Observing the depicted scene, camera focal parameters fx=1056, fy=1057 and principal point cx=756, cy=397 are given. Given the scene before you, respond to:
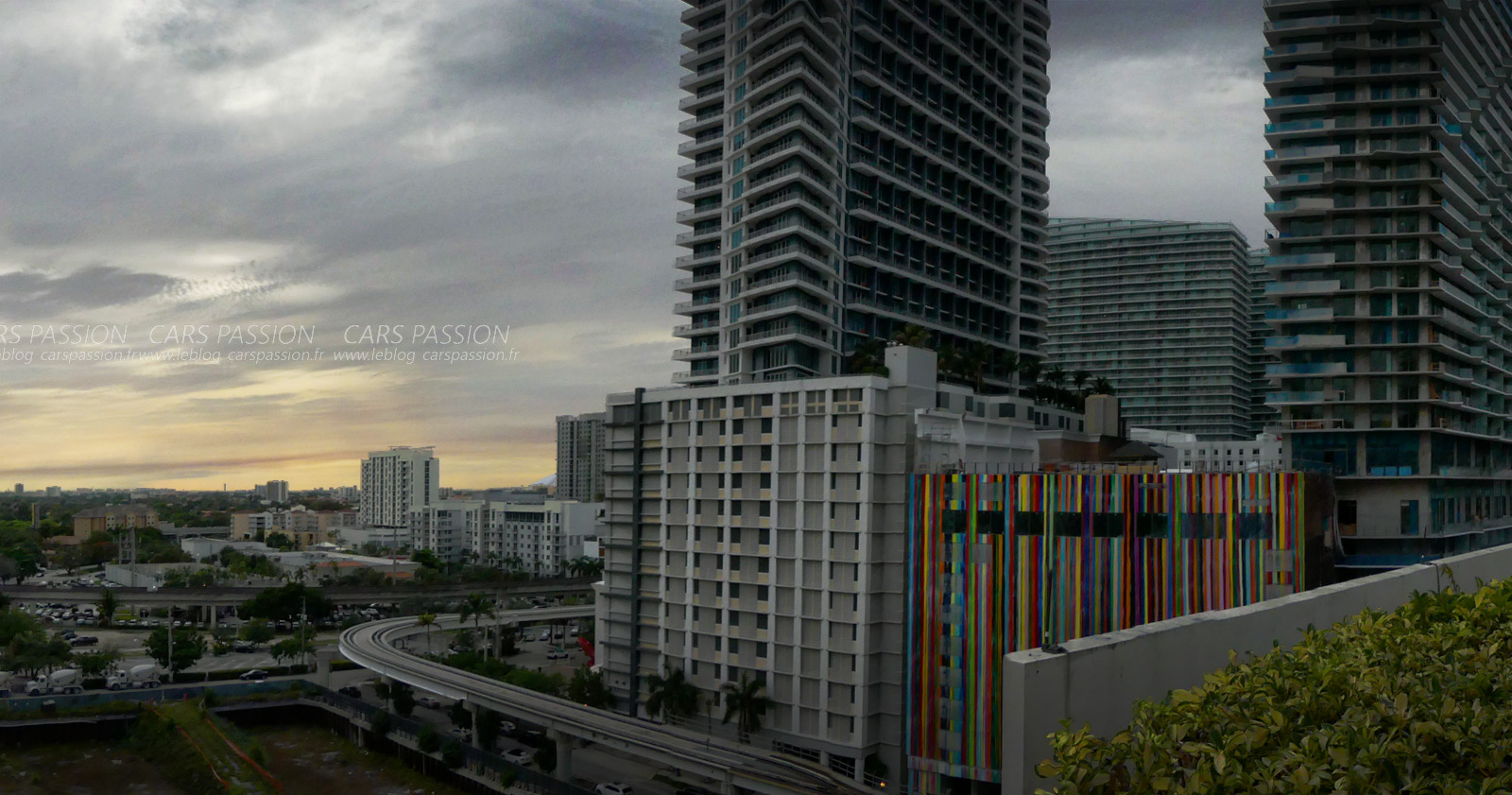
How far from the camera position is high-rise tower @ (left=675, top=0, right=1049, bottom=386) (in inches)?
4313

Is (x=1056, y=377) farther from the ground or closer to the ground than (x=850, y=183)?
closer to the ground

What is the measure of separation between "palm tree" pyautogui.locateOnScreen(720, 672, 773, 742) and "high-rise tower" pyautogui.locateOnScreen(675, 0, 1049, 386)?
40.0 metres

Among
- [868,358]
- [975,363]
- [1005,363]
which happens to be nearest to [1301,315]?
[975,363]

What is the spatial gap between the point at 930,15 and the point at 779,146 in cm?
3280

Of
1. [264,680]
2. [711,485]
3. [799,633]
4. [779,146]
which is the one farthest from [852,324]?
[264,680]

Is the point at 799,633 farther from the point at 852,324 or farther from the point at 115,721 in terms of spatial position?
the point at 115,721

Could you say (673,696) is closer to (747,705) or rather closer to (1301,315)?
(747,705)

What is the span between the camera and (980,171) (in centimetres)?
13550

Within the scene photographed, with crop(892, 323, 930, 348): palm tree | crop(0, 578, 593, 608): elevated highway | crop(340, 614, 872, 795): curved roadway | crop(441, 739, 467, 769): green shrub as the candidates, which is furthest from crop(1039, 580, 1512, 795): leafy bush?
crop(0, 578, 593, 608): elevated highway

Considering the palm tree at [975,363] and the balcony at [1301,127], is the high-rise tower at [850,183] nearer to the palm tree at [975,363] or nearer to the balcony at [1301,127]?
the palm tree at [975,363]

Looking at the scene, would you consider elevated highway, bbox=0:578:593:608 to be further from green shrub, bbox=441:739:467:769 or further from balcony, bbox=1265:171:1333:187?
balcony, bbox=1265:171:1333:187

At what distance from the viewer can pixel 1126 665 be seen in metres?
14.9

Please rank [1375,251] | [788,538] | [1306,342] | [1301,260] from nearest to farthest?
[788,538] → [1375,251] → [1306,342] → [1301,260]

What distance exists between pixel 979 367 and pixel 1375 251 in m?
38.5
